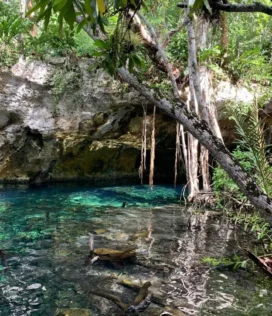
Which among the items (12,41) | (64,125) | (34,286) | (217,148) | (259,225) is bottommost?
(34,286)

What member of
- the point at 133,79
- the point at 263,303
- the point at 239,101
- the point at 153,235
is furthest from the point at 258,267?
the point at 239,101

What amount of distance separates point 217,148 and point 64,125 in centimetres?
754

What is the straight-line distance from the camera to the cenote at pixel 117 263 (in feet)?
11.0

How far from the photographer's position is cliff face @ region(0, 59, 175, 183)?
941cm

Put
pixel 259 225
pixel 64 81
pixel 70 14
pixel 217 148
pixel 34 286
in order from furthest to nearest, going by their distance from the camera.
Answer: pixel 64 81 → pixel 259 225 → pixel 34 286 → pixel 217 148 → pixel 70 14

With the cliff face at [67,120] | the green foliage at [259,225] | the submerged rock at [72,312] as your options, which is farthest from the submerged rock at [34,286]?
the cliff face at [67,120]

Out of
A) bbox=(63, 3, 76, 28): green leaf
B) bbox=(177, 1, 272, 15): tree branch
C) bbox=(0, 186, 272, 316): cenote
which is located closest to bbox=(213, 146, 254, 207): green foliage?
bbox=(0, 186, 272, 316): cenote

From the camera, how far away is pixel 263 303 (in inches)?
134

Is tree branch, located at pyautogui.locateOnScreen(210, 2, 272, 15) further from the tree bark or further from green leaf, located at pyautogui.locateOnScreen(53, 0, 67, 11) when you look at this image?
green leaf, located at pyautogui.locateOnScreen(53, 0, 67, 11)

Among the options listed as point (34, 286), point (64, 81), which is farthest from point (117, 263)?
point (64, 81)

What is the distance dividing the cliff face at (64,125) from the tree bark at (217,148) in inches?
247

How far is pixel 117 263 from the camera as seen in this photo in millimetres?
4398

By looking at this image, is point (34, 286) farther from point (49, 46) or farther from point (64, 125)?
point (49, 46)

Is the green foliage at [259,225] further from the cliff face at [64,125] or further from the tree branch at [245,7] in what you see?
the cliff face at [64,125]
